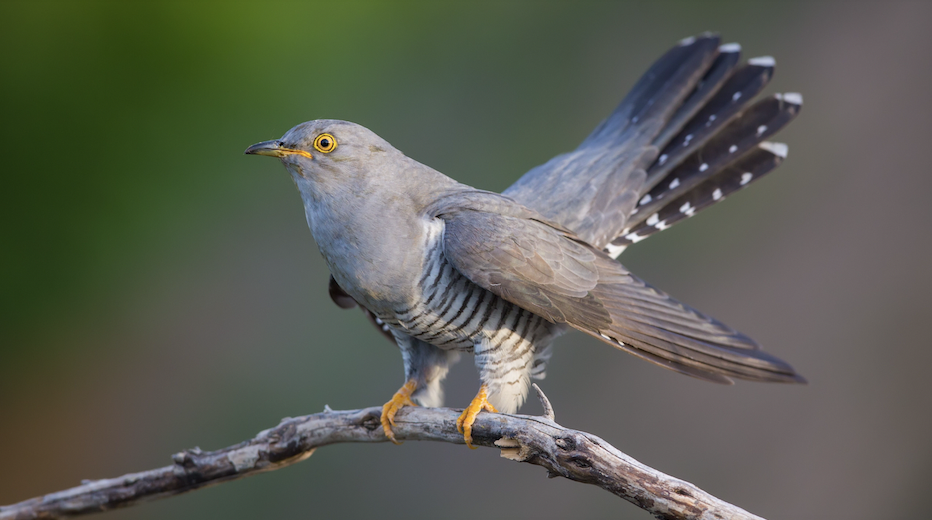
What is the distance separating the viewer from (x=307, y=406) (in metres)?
4.36

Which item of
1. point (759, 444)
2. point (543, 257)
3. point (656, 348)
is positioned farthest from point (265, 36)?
point (759, 444)

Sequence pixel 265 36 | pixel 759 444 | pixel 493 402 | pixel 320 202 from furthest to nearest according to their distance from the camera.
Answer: pixel 265 36, pixel 759 444, pixel 493 402, pixel 320 202

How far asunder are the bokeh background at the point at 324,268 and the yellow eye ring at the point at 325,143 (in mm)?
2173

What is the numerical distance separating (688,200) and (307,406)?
2.63 metres

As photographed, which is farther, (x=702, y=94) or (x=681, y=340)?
(x=702, y=94)

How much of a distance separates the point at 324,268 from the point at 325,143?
2.65 metres

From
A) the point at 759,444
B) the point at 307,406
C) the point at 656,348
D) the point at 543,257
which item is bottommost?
the point at 307,406

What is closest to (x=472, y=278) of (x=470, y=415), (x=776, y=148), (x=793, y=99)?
(x=470, y=415)

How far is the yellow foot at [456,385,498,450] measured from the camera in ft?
7.44

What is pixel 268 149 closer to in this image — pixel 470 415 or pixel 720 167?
pixel 470 415

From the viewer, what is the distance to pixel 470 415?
229 cm

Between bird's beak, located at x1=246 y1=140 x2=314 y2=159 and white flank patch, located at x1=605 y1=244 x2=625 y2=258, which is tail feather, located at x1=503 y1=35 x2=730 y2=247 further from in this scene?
bird's beak, located at x1=246 y1=140 x2=314 y2=159

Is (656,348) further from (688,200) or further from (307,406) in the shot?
(307,406)

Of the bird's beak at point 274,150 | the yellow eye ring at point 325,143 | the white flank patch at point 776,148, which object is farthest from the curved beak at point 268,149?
the white flank patch at point 776,148
